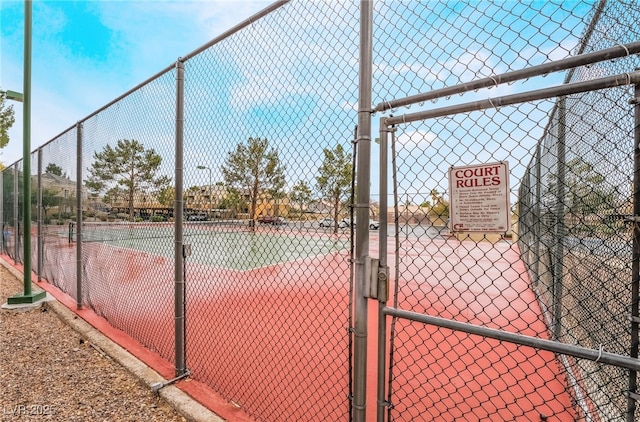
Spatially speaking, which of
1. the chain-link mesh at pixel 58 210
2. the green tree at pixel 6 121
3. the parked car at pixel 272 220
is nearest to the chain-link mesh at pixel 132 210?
the chain-link mesh at pixel 58 210

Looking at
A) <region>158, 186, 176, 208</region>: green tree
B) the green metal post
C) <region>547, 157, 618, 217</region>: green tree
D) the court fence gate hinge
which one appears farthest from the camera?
the green metal post

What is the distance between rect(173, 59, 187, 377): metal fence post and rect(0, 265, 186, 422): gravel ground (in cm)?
38

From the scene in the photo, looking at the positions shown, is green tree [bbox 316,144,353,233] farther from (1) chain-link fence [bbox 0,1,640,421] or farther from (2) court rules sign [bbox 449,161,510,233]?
(2) court rules sign [bbox 449,161,510,233]

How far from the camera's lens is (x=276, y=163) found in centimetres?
225

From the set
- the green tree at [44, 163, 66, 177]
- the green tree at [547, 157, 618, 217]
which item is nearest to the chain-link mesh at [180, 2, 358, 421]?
the green tree at [547, 157, 618, 217]

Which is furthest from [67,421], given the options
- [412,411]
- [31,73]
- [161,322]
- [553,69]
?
[31,73]

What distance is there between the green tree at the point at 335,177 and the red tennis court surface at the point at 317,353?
0.39 metres

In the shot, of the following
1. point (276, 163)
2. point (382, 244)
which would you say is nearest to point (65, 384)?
point (276, 163)

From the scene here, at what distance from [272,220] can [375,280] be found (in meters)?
1.04

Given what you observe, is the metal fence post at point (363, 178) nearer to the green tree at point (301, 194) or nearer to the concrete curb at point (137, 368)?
the green tree at point (301, 194)

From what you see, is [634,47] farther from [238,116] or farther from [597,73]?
[238,116]

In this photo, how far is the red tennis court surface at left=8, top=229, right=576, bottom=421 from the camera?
7.90 ft

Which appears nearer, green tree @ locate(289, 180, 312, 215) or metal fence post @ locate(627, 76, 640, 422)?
metal fence post @ locate(627, 76, 640, 422)

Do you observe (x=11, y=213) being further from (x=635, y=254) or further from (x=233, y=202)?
(x=635, y=254)
